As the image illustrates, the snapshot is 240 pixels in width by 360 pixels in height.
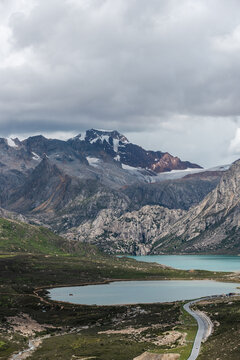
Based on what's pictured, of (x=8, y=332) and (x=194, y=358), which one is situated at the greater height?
(x=194, y=358)

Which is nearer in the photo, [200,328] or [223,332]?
[223,332]

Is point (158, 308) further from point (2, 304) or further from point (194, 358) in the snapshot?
point (194, 358)

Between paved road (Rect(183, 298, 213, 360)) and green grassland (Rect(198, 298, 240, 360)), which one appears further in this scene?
paved road (Rect(183, 298, 213, 360))

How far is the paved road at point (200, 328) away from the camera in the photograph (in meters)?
103

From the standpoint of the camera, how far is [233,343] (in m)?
99.8

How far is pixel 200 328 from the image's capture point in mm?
133875

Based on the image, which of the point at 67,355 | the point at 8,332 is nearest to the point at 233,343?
the point at 67,355

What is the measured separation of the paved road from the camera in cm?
10294

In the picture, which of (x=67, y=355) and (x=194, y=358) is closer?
(x=194, y=358)

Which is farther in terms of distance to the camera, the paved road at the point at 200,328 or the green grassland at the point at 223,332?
the paved road at the point at 200,328

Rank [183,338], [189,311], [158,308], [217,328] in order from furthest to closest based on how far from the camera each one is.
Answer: [158,308]
[189,311]
[217,328]
[183,338]

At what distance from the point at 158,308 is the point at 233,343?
3339 inches

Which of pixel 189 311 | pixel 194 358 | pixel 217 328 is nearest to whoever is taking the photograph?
pixel 194 358

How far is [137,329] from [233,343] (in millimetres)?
48444
